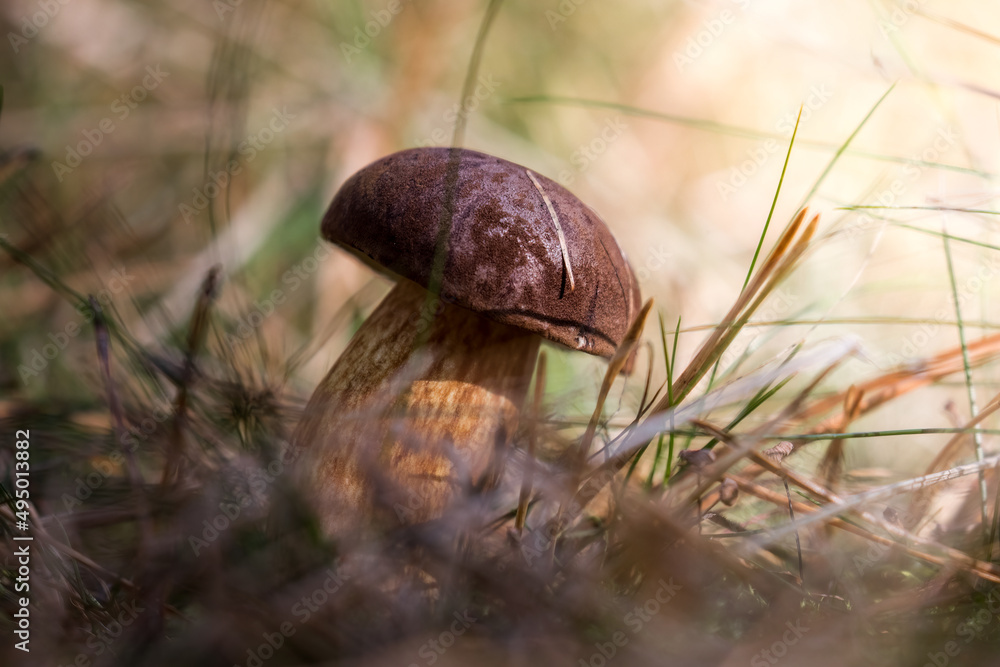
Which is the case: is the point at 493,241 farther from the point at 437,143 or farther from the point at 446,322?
the point at 437,143

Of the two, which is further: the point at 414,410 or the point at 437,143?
the point at 437,143

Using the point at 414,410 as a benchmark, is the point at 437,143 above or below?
above

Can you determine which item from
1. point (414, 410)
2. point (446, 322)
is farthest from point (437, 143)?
point (414, 410)

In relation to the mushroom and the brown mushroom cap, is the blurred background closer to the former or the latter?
the mushroom

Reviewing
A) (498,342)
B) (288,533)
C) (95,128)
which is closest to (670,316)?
(498,342)

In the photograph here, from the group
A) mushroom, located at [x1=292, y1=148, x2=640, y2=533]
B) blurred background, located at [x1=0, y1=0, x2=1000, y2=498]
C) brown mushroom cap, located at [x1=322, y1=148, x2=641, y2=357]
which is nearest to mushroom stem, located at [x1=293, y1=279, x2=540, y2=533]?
mushroom, located at [x1=292, y1=148, x2=640, y2=533]

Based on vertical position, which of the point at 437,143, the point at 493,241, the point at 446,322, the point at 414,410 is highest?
the point at 437,143

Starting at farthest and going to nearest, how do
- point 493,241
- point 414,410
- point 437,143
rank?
point 437,143 → point 414,410 → point 493,241

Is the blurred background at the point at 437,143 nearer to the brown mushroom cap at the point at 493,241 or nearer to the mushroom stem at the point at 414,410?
the mushroom stem at the point at 414,410
